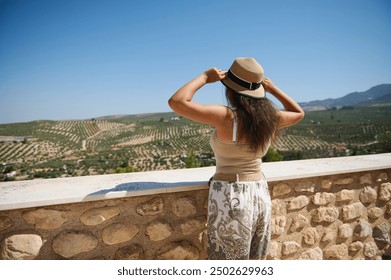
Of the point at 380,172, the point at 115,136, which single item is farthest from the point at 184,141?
the point at 380,172

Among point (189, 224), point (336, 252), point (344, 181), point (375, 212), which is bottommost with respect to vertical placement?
point (336, 252)

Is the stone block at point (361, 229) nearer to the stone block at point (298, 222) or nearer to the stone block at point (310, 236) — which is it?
the stone block at point (310, 236)

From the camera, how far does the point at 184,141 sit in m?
64.4

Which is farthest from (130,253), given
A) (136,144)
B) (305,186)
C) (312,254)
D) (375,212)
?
(136,144)

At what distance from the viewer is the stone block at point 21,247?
4.22ft

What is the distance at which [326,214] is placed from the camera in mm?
2113

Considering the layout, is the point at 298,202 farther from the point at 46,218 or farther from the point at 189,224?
the point at 46,218

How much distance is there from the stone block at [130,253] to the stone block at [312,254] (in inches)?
50.8

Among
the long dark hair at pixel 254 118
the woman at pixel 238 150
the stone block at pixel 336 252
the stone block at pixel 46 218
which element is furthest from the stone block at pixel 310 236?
the stone block at pixel 46 218

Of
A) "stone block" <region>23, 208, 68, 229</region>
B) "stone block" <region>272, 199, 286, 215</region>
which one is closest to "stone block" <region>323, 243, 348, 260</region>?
"stone block" <region>272, 199, 286, 215</region>

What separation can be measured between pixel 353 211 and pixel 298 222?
59cm

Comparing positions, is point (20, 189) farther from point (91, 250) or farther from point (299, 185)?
point (299, 185)
